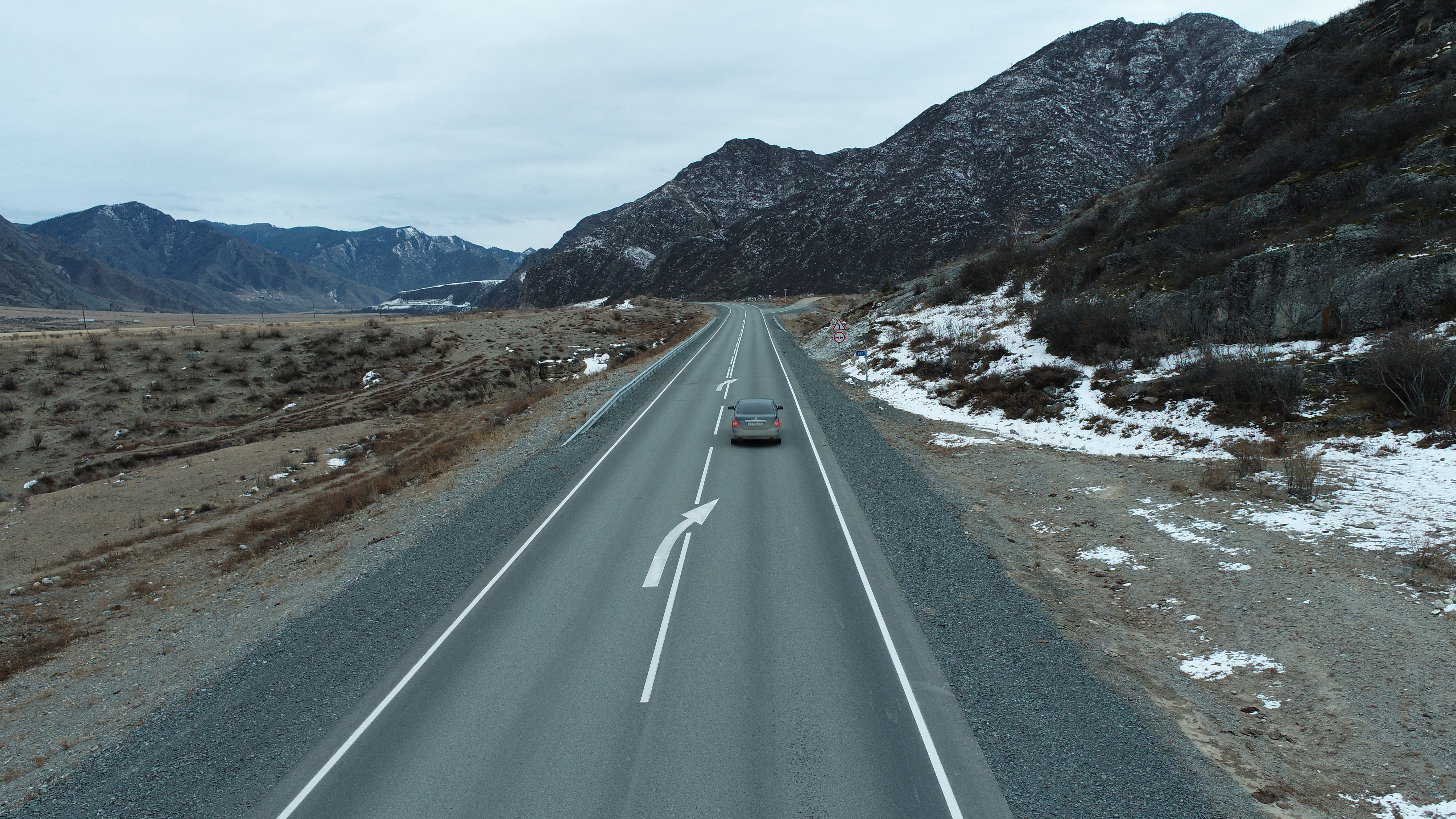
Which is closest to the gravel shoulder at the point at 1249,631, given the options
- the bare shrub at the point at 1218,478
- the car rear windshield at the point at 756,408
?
the bare shrub at the point at 1218,478

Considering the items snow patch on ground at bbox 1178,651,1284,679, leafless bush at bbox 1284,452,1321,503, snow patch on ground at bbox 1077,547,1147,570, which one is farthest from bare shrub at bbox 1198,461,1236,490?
snow patch on ground at bbox 1178,651,1284,679

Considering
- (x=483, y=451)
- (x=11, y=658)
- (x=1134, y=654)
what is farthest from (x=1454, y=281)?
(x=11, y=658)

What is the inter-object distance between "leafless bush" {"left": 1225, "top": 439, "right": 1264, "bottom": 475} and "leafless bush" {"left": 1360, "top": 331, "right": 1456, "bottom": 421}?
2.41 metres

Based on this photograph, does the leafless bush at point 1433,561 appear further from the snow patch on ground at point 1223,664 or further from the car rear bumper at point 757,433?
the car rear bumper at point 757,433

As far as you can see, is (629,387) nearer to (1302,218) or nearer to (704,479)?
(704,479)

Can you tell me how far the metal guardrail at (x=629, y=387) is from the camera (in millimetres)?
20688

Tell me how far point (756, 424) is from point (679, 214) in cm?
16942

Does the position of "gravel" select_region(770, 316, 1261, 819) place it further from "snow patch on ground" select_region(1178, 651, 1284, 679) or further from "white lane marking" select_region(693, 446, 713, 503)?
"white lane marking" select_region(693, 446, 713, 503)

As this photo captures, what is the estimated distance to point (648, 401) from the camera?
25.5 meters

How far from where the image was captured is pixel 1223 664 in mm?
7113

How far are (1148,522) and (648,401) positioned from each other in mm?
18221

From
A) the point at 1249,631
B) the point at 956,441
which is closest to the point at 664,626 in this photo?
the point at 1249,631

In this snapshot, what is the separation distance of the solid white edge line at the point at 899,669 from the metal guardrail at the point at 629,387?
28.8 ft

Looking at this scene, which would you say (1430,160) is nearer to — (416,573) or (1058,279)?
(1058,279)
